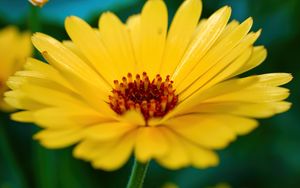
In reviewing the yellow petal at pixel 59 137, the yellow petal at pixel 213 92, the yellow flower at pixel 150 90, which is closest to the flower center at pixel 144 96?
the yellow flower at pixel 150 90

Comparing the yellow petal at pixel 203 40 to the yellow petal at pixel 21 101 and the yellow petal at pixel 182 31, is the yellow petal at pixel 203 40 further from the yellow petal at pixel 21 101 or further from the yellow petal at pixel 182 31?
the yellow petal at pixel 21 101

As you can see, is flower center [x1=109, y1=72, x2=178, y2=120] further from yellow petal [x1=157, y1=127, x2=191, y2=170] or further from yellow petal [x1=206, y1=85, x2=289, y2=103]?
yellow petal [x1=157, y1=127, x2=191, y2=170]

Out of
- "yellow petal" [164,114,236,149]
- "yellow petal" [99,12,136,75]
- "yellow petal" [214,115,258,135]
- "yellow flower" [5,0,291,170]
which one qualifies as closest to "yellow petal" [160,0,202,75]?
"yellow flower" [5,0,291,170]

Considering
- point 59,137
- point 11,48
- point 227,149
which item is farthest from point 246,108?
point 11,48

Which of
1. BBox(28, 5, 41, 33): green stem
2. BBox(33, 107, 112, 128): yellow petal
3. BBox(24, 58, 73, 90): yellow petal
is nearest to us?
BBox(33, 107, 112, 128): yellow petal

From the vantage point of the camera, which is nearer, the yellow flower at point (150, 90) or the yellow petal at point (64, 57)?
the yellow flower at point (150, 90)

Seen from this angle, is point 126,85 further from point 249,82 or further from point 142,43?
point 249,82
